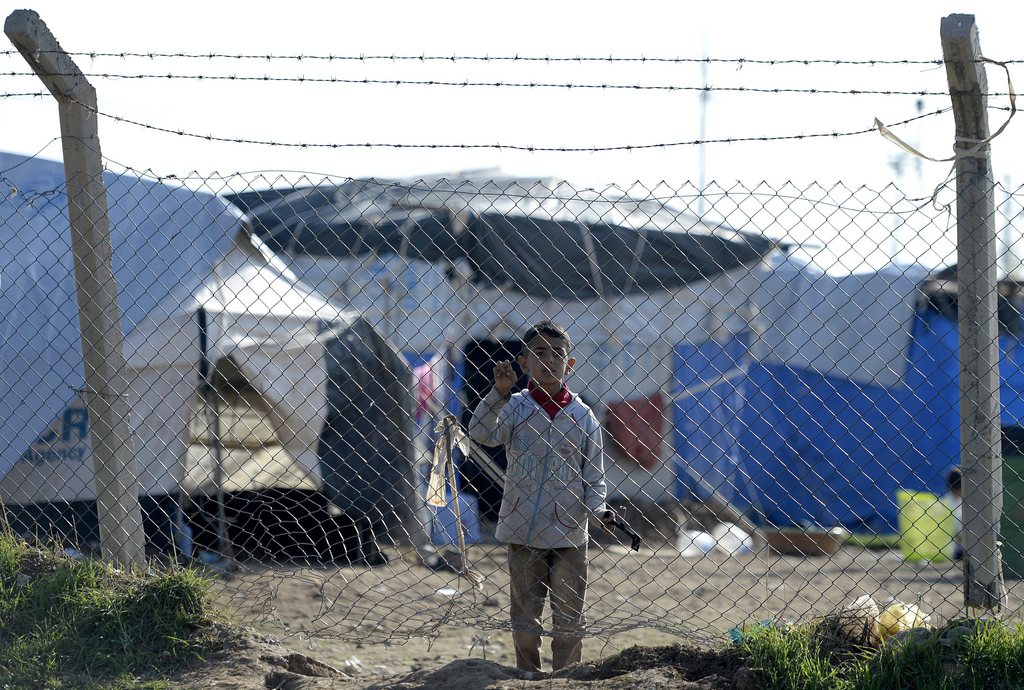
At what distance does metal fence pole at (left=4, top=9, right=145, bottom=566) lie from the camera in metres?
3.94

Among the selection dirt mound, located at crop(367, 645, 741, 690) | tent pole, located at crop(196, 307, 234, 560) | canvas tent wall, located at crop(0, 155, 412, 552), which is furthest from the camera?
tent pole, located at crop(196, 307, 234, 560)

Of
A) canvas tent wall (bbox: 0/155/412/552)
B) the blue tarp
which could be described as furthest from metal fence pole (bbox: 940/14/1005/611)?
the blue tarp

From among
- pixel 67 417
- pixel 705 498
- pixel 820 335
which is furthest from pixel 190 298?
pixel 820 335

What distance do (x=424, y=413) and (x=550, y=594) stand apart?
215 inches

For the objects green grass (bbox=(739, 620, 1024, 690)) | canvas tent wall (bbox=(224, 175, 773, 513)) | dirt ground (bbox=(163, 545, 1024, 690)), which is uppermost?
canvas tent wall (bbox=(224, 175, 773, 513))

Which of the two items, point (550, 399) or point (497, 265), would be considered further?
point (497, 265)

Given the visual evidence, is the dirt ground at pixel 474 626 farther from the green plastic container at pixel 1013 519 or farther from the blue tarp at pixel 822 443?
the blue tarp at pixel 822 443

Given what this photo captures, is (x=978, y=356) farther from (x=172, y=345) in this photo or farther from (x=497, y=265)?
(x=497, y=265)

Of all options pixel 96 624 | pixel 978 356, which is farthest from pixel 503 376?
pixel 96 624

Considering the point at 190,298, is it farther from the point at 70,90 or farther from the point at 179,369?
the point at 70,90

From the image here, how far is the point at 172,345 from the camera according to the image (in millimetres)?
6762

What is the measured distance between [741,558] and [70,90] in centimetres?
670

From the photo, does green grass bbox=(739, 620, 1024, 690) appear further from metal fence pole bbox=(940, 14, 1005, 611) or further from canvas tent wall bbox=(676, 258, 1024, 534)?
canvas tent wall bbox=(676, 258, 1024, 534)

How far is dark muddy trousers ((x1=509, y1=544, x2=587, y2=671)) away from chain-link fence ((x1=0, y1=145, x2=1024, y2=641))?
141 mm
